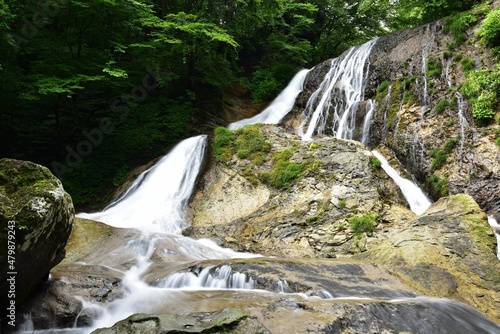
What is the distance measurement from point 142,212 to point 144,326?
284 inches

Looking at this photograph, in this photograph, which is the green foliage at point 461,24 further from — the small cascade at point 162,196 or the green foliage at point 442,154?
the small cascade at point 162,196

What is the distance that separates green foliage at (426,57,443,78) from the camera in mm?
10262

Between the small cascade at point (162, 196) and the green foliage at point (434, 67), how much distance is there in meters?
7.54

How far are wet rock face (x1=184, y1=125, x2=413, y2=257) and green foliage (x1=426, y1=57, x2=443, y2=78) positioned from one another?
12.1 feet

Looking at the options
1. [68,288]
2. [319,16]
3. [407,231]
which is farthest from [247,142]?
[319,16]

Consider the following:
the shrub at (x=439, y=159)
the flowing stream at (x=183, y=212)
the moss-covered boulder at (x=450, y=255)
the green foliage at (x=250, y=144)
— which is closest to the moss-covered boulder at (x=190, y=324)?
the flowing stream at (x=183, y=212)

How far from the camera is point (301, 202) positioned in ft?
27.5

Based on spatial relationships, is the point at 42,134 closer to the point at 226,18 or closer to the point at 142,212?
the point at 142,212

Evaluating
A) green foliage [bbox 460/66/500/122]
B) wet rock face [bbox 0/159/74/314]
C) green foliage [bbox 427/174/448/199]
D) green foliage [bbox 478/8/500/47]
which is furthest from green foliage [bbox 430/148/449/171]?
wet rock face [bbox 0/159/74/314]

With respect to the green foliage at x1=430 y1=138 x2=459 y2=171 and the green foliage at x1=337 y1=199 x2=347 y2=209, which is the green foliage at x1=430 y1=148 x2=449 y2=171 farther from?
the green foliage at x1=337 y1=199 x2=347 y2=209

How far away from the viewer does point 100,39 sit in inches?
462

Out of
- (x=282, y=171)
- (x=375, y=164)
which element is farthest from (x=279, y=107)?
(x=375, y=164)

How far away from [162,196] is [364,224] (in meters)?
6.00

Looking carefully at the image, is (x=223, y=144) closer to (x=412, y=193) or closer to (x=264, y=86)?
(x=412, y=193)
